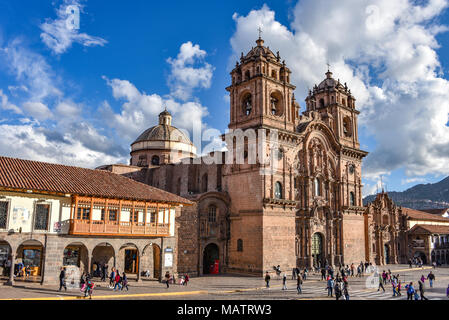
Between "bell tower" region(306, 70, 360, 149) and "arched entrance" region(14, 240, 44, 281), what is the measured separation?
3680 cm

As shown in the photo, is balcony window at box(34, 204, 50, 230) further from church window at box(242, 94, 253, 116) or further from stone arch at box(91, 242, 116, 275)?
church window at box(242, 94, 253, 116)

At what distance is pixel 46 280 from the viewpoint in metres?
25.4

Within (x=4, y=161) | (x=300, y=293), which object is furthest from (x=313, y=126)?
(x=4, y=161)

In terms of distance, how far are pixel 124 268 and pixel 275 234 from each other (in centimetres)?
1503

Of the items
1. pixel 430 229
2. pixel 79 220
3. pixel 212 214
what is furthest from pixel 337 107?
Result: pixel 79 220

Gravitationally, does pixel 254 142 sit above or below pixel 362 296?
above

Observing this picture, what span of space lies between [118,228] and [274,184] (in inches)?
677

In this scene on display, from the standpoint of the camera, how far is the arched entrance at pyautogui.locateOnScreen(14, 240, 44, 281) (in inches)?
1070

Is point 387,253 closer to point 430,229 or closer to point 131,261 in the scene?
point 430,229

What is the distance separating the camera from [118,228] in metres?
28.2

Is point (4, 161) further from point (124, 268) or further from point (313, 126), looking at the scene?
point (313, 126)

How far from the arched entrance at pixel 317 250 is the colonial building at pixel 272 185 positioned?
12cm

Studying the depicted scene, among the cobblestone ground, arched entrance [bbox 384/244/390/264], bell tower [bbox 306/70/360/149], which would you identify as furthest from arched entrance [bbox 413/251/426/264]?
the cobblestone ground

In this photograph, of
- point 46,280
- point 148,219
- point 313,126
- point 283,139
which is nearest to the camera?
point 46,280
